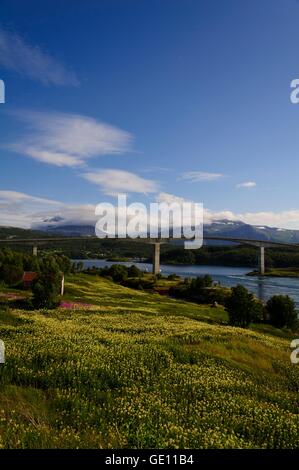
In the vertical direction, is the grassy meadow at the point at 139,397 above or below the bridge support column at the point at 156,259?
above

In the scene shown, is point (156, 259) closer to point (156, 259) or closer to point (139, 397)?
point (156, 259)

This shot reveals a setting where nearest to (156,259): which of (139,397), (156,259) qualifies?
(156,259)

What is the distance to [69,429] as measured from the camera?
7832mm

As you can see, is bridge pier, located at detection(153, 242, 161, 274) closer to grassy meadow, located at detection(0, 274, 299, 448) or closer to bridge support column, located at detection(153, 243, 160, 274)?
bridge support column, located at detection(153, 243, 160, 274)

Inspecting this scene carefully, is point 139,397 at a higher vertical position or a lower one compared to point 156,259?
higher

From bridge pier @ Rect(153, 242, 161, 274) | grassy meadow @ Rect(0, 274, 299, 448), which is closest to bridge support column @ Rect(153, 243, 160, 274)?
bridge pier @ Rect(153, 242, 161, 274)

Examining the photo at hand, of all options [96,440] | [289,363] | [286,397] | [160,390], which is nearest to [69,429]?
[96,440]

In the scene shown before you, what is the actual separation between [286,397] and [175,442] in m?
5.93

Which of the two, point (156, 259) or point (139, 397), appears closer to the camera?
point (139, 397)

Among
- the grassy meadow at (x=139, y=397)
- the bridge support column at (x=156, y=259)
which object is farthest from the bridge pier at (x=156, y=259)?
the grassy meadow at (x=139, y=397)

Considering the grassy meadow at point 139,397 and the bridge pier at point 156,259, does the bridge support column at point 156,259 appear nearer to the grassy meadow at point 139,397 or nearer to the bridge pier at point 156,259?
the bridge pier at point 156,259

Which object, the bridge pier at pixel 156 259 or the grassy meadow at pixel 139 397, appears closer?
the grassy meadow at pixel 139 397

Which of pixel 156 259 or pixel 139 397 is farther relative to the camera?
pixel 156 259
